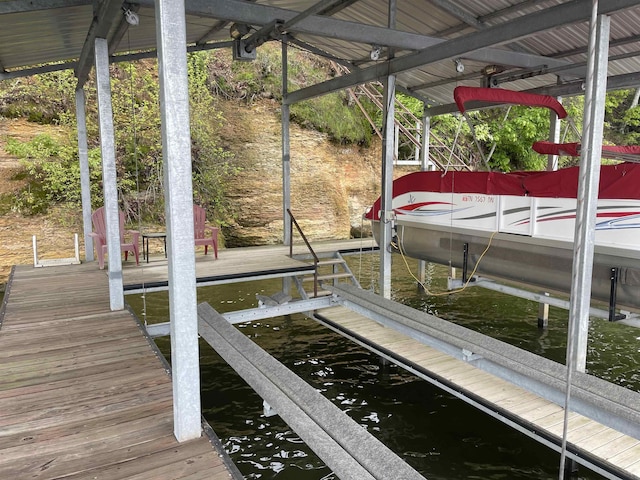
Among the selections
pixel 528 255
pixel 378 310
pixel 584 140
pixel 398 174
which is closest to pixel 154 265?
pixel 378 310

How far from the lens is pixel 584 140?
1657mm

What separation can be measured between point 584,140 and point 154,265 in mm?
7248

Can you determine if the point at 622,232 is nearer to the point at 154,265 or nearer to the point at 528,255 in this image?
the point at 528,255

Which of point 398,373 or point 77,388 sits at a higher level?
point 77,388

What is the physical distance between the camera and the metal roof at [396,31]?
4.87 meters

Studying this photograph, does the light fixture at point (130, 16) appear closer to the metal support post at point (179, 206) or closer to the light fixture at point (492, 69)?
the metal support post at point (179, 206)

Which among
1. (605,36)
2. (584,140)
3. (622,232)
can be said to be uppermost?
(605,36)

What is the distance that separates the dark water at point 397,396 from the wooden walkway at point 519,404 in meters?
0.71

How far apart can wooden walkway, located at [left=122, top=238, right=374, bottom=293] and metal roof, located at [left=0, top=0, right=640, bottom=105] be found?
9.58 ft

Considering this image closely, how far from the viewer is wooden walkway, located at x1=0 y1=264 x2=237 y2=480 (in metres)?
2.70

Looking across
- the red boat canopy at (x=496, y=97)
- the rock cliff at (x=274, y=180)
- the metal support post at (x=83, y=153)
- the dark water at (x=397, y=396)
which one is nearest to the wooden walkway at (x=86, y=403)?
the dark water at (x=397, y=396)

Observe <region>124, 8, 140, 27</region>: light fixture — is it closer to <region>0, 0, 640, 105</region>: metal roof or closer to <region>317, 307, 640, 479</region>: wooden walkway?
<region>0, 0, 640, 105</region>: metal roof

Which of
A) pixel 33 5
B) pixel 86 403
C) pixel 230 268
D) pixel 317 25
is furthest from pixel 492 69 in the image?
pixel 86 403

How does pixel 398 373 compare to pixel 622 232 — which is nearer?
pixel 622 232
